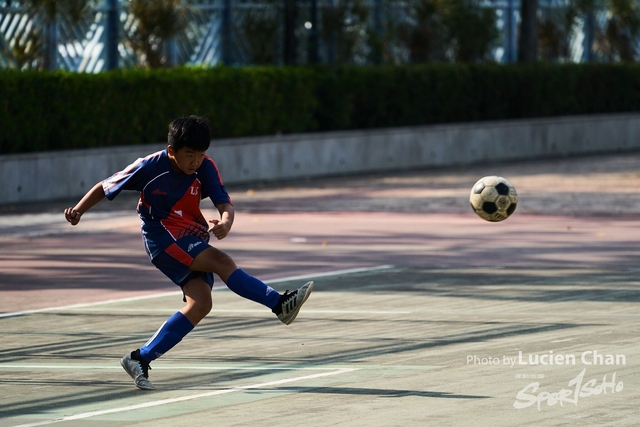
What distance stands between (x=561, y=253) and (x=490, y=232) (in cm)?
225

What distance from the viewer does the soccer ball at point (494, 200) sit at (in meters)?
11.8

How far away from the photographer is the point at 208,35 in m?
29.7

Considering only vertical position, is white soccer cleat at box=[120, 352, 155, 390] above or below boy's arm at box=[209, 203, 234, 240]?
below

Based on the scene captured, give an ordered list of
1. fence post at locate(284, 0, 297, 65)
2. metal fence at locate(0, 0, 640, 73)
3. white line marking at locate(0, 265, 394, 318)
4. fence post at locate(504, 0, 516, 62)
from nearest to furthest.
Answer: white line marking at locate(0, 265, 394, 318), metal fence at locate(0, 0, 640, 73), fence post at locate(284, 0, 297, 65), fence post at locate(504, 0, 516, 62)

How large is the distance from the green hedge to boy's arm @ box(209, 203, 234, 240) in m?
11.5

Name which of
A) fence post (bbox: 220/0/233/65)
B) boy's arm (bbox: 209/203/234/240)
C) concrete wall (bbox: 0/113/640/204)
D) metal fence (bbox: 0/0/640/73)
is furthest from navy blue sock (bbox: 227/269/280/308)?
fence post (bbox: 220/0/233/65)

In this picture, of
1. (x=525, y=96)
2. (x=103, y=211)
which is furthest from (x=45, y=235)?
(x=525, y=96)

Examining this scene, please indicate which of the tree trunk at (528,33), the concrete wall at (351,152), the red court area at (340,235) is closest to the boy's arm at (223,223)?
the red court area at (340,235)

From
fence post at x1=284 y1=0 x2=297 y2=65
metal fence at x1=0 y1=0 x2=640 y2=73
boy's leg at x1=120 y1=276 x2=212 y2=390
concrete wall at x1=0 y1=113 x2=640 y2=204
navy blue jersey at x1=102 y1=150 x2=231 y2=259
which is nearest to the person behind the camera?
boy's leg at x1=120 y1=276 x2=212 y2=390

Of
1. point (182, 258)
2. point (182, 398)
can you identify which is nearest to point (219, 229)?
point (182, 258)

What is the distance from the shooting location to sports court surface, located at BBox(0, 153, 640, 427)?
715cm

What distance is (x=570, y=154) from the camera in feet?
106

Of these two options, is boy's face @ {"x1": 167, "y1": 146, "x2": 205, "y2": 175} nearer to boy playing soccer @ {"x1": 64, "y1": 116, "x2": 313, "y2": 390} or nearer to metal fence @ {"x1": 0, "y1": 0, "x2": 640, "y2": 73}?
boy playing soccer @ {"x1": 64, "y1": 116, "x2": 313, "y2": 390}

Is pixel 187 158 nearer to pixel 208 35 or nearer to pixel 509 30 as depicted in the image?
pixel 208 35
